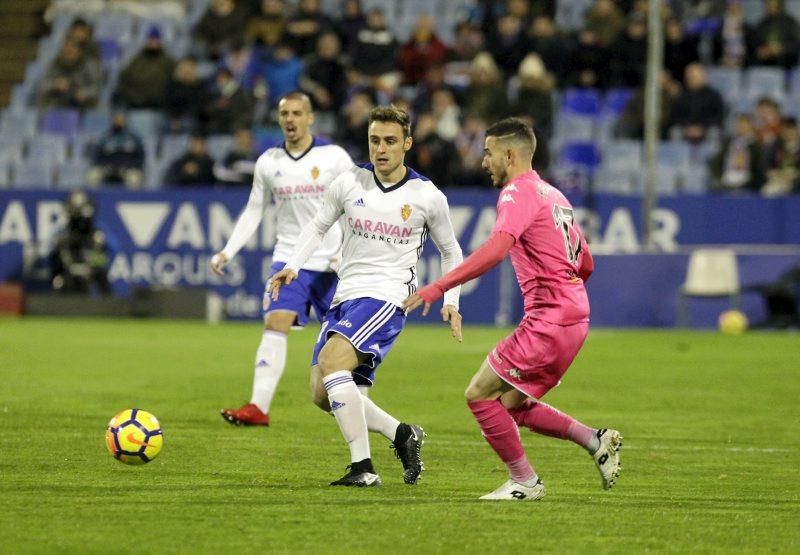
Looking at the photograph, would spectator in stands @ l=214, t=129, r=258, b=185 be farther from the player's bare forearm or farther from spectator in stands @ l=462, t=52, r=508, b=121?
the player's bare forearm

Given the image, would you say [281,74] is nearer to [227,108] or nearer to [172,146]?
[227,108]

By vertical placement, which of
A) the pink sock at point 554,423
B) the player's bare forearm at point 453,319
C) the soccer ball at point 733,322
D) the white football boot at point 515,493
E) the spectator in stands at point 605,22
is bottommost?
the soccer ball at point 733,322

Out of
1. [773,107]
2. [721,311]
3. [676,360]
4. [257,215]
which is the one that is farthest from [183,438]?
[773,107]

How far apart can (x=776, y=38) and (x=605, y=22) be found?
2624 mm

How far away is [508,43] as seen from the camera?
949 inches

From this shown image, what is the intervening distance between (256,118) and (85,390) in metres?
12.2

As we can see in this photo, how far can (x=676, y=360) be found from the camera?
1683 cm

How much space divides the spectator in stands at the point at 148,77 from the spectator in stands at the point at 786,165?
33.2 feet

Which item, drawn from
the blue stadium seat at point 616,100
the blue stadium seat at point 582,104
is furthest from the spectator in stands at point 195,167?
the blue stadium seat at point 616,100

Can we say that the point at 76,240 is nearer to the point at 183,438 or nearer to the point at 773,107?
the point at 773,107

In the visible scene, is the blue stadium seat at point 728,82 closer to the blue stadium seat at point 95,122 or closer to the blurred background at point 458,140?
the blurred background at point 458,140

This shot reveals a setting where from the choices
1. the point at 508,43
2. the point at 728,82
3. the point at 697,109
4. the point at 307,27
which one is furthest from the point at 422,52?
the point at 728,82

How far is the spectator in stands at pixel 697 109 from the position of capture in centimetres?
2248

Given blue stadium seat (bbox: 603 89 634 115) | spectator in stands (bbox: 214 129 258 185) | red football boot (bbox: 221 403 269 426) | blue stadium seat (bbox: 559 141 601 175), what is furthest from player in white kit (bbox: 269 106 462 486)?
blue stadium seat (bbox: 603 89 634 115)
